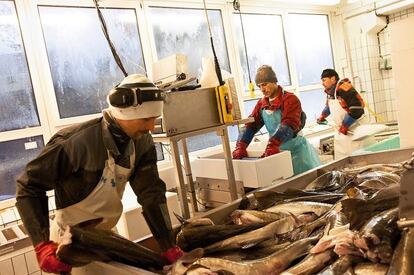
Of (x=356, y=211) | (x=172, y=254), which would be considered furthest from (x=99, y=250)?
(x=356, y=211)

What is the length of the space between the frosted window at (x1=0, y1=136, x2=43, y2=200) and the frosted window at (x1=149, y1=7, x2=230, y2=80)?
1735 mm

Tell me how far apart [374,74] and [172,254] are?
5.46 m

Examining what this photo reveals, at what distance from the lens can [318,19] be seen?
6203 mm

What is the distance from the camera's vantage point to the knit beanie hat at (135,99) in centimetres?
166

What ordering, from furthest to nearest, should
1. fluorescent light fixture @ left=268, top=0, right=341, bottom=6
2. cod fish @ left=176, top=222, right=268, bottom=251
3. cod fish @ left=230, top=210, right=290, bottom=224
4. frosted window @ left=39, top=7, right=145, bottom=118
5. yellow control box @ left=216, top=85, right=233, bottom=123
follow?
fluorescent light fixture @ left=268, top=0, right=341, bottom=6
frosted window @ left=39, top=7, right=145, bottom=118
yellow control box @ left=216, top=85, right=233, bottom=123
cod fish @ left=230, top=210, right=290, bottom=224
cod fish @ left=176, top=222, right=268, bottom=251

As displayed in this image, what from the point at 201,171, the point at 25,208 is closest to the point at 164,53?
the point at 201,171

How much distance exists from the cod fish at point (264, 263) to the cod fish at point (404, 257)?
→ 1.16 feet

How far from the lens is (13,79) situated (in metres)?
3.33

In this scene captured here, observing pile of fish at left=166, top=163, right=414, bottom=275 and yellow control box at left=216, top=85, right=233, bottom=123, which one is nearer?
pile of fish at left=166, top=163, right=414, bottom=275

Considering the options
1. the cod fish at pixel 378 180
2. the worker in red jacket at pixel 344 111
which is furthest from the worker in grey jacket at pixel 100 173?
the worker in red jacket at pixel 344 111

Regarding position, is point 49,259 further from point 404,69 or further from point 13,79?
point 404,69

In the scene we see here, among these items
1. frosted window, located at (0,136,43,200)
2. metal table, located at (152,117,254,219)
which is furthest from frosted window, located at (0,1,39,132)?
metal table, located at (152,117,254,219)

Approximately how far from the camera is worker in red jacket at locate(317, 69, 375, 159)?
4293 mm

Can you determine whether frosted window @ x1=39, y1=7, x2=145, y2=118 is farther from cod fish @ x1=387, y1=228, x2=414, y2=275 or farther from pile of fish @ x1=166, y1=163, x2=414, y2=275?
cod fish @ x1=387, y1=228, x2=414, y2=275
